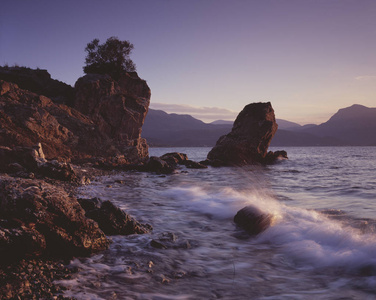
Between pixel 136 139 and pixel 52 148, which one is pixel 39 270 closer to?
pixel 52 148

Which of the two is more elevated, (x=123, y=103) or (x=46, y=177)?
(x=123, y=103)

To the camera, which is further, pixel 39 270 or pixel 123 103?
pixel 123 103

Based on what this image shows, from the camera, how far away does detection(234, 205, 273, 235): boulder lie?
747 cm

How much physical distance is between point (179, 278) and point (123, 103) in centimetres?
3167

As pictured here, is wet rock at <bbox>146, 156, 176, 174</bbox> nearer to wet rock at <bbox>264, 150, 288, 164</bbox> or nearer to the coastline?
the coastline

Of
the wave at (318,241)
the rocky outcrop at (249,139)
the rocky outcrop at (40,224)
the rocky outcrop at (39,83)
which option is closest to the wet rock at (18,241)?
the rocky outcrop at (40,224)

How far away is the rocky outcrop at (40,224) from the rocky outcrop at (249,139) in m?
35.3

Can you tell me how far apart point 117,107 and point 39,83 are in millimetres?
8964

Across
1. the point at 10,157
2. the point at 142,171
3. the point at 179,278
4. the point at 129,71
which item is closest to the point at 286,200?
the point at 179,278

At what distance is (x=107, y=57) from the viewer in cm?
3850

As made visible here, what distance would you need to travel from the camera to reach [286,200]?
13.0m

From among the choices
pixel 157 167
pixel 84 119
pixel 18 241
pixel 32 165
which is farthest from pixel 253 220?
pixel 84 119

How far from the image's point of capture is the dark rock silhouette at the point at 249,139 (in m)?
41.3

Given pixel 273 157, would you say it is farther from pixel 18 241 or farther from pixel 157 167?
pixel 18 241
